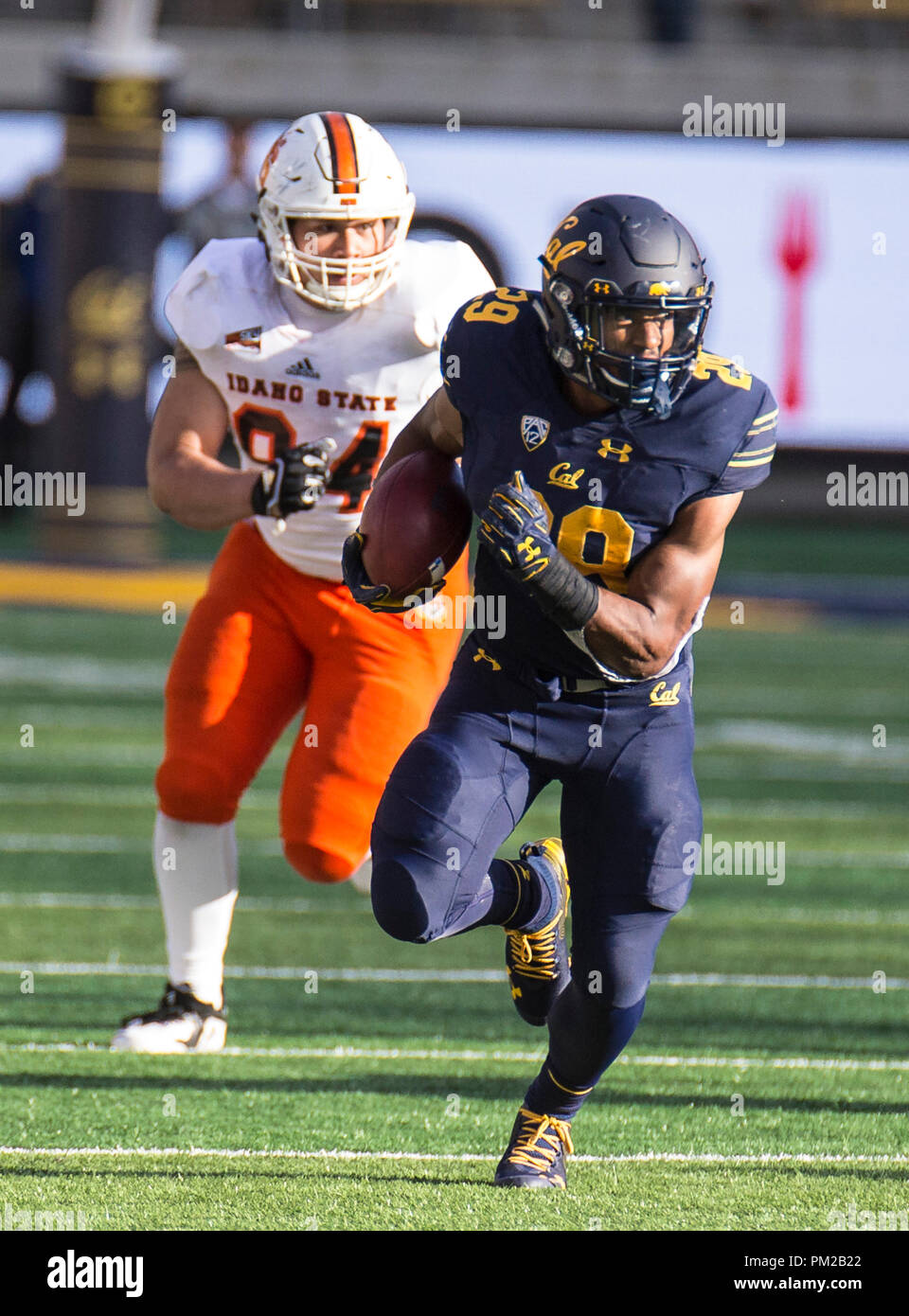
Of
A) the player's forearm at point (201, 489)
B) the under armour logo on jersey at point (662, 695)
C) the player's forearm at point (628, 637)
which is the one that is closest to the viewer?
the player's forearm at point (628, 637)

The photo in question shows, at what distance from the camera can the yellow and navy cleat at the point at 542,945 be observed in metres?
3.90

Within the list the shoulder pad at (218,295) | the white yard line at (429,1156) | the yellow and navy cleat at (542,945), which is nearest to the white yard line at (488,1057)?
the yellow and navy cleat at (542,945)

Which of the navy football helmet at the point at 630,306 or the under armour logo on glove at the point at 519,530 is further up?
the navy football helmet at the point at 630,306

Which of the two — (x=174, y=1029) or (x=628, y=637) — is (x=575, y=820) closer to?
(x=628, y=637)

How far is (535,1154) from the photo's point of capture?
356 cm

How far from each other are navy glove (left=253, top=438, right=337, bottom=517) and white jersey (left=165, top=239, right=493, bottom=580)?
32 centimetres

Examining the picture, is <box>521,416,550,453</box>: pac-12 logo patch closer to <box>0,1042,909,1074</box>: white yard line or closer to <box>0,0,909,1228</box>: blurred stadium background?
<box>0,0,909,1228</box>: blurred stadium background

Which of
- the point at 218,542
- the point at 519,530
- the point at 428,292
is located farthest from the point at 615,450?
the point at 218,542

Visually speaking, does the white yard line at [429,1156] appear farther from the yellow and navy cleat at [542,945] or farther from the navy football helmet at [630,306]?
the navy football helmet at [630,306]

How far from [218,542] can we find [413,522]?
1513cm

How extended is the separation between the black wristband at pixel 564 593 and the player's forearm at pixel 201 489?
1.04 meters

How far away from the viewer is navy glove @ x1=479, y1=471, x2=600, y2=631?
323 cm

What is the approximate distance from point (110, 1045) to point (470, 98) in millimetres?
17791
